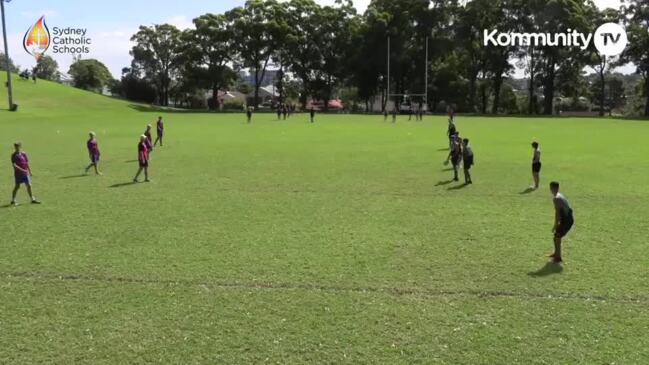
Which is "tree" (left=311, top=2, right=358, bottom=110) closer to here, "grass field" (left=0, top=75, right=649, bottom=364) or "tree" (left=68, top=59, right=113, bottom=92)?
"tree" (left=68, top=59, right=113, bottom=92)

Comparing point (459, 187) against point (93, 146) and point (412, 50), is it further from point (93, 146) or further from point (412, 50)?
point (412, 50)

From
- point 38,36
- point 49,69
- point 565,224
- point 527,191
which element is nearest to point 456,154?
point 527,191

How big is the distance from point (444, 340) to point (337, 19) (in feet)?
265

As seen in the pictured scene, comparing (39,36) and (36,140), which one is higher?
(39,36)

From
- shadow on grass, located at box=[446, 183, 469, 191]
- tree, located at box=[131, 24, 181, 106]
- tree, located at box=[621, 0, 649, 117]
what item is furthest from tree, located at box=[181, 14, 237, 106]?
shadow on grass, located at box=[446, 183, 469, 191]

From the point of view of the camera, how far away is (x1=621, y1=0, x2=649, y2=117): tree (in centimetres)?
7325

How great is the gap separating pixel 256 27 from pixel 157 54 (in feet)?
76.8

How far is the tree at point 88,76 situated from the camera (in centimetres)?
10556

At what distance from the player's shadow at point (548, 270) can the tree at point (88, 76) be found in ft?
356

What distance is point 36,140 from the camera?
3362cm

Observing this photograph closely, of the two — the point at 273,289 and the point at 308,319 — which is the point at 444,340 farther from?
the point at 273,289

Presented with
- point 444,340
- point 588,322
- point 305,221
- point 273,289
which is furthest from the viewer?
point 305,221

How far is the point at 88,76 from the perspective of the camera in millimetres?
105375

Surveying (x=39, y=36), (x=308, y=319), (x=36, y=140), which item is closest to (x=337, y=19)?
(x=39, y=36)
